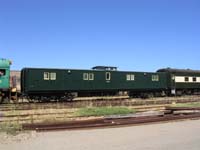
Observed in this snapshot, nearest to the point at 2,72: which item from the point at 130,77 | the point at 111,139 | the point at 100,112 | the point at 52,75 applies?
the point at 52,75

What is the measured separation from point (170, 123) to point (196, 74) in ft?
103

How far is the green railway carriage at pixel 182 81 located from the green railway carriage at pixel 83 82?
1.90m

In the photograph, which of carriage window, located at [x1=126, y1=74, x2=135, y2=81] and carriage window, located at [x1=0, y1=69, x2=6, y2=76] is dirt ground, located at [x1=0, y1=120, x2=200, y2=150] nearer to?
carriage window, located at [x1=0, y1=69, x2=6, y2=76]

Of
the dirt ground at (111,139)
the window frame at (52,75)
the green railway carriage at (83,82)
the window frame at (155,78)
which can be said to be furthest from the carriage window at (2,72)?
the window frame at (155,78)

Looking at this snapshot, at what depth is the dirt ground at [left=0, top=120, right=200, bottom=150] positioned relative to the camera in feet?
36.4

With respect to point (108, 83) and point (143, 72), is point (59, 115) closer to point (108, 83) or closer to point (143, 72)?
point (108, 83)

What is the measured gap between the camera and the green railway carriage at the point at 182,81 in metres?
42.7

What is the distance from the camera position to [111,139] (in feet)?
40.6

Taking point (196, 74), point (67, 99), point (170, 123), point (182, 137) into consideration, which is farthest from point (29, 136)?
point (196, 74)

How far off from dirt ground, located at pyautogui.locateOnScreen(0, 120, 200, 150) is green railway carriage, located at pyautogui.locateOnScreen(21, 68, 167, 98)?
17.1 meters

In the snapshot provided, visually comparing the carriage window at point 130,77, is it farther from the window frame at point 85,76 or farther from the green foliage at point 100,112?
the green foliage at point 100,112

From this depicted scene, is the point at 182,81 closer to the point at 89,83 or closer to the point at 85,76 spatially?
the point at 89,83

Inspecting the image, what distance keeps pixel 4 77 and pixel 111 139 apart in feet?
56.6

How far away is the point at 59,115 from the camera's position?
19.9 meters
